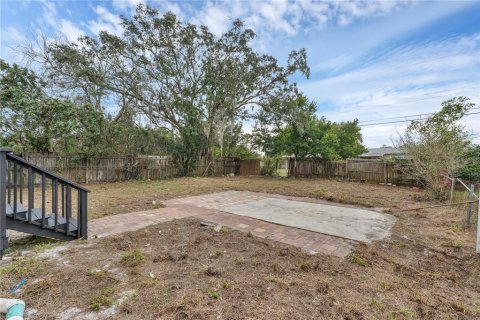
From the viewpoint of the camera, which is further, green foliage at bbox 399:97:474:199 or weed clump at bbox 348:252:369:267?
green foliage at bbox 399:97:474:199

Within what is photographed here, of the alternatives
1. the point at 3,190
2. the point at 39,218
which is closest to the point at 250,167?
the point at 39,218

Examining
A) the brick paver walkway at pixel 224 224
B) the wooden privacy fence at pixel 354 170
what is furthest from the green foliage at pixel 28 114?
the wooden privacy fence at pixel 354 170

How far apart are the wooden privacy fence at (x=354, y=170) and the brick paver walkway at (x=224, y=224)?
359 inches

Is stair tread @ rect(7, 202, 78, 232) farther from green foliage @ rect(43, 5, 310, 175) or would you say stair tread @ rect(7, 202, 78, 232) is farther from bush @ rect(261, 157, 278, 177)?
bush @ rect(261, 157, 278, 177)

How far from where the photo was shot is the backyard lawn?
1.78 m

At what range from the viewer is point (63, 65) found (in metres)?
10.2

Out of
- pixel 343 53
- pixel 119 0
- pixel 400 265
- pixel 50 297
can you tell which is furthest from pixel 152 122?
pixel 400 265

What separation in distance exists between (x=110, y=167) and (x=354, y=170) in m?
12.5

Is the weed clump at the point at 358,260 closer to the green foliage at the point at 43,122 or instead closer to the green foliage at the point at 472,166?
the green foliage at the point at 472,166

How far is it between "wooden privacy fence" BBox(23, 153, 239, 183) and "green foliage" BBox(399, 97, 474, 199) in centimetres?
1066

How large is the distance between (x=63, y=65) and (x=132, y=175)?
18.9 feet

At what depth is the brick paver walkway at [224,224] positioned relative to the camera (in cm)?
327

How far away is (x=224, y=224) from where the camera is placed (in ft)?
13.9

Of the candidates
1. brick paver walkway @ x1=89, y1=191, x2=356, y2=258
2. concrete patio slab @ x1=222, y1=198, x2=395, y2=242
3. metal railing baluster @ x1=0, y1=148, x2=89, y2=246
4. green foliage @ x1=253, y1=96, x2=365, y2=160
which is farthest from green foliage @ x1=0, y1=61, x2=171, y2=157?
green foliage @ x1=253, y1=96, x2=365, y2=160
